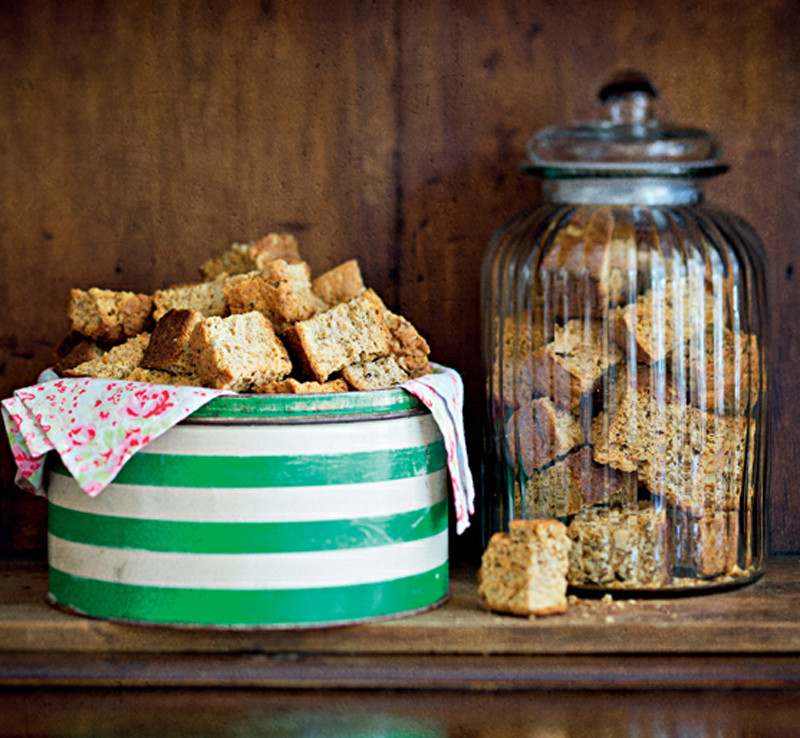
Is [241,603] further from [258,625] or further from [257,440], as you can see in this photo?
[257,440]

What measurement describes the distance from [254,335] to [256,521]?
0.65 ft

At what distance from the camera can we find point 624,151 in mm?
1230

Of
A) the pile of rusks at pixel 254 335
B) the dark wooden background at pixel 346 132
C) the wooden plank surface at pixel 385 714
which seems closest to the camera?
the wooden plank surface at pixel 385 714

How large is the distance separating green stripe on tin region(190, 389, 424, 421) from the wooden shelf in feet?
0.71

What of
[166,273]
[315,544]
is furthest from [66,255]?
[315,544]

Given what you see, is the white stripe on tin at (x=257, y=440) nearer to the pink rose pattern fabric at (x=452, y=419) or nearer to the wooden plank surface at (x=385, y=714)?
the pink rose pattern fabric at (x=452, y=419)

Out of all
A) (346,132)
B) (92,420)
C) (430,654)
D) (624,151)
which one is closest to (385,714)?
(430,654)

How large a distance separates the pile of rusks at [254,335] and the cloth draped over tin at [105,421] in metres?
0.04

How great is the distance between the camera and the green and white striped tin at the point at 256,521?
1082 mm

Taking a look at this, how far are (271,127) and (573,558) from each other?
69 cm

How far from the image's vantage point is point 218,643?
3.60ft

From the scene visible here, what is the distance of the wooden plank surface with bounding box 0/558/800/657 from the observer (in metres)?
1.10

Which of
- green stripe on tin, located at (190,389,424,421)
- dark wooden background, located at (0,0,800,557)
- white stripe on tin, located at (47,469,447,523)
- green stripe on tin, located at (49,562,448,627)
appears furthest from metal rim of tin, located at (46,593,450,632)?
dark wooden background, located at (0,0,800,557)

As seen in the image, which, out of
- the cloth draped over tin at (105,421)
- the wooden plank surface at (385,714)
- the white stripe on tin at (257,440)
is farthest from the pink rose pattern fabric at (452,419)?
the wooden plank surface at (385,714)
